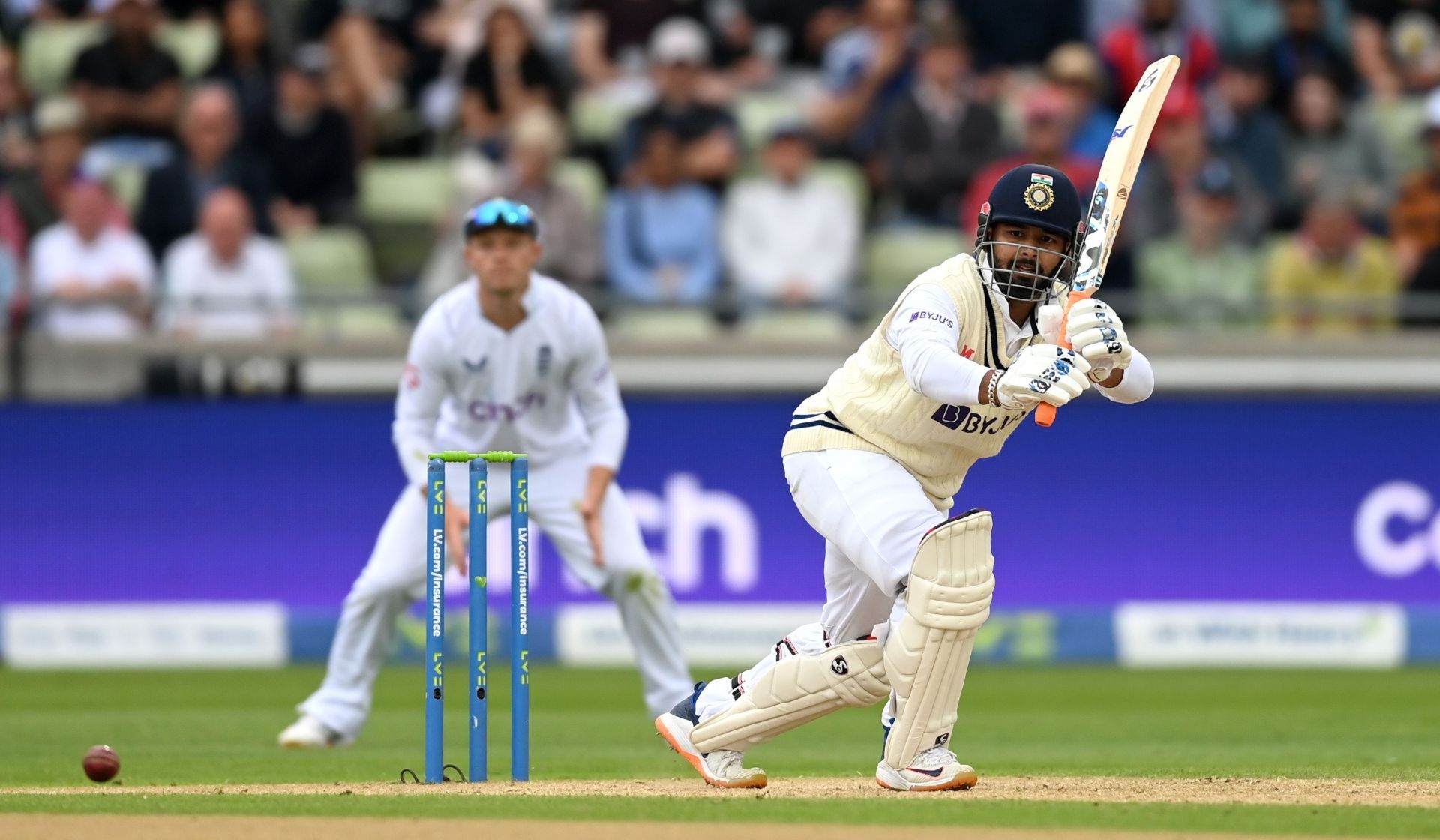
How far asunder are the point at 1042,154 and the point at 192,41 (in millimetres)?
6008

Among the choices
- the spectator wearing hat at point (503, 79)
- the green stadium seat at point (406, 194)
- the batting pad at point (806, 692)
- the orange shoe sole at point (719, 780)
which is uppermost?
the spectator wearing hat at point (503, 79)

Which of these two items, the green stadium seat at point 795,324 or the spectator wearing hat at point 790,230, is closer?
the green stadium seat at point 795,324

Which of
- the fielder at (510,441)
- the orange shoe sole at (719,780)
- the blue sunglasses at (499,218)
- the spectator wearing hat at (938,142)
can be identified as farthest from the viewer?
the spectator wearing hat at (938,142)

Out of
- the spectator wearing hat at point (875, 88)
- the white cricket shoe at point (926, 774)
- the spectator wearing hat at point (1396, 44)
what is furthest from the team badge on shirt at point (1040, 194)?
the spectator wearing hat at point (1396, 44)

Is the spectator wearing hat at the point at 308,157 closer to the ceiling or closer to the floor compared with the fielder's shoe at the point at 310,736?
closer to the ceiling

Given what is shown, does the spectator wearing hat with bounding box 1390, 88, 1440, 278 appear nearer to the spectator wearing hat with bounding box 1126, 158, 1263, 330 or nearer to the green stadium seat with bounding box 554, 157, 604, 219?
the spectator wearing hat with bounding box 1126, 158, 1263, 330

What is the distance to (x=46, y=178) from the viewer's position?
1318 centimetres

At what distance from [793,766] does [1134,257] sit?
591 cm

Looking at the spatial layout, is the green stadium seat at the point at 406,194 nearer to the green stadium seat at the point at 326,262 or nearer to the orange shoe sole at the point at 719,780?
the green stadium seat at the point at 326,262

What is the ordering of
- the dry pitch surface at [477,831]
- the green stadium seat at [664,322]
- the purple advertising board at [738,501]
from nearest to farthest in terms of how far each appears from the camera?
1. the dry pitch surface at [477,831]
2. the purple advertising board at [738,501]
3. the green stadium seat at [664,322]

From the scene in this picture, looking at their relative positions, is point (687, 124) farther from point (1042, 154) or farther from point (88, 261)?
point (88, 261)

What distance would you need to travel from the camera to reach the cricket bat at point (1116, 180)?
6.23m

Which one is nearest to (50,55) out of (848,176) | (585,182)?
(585,182)

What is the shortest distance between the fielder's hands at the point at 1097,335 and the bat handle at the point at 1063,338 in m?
0.03
